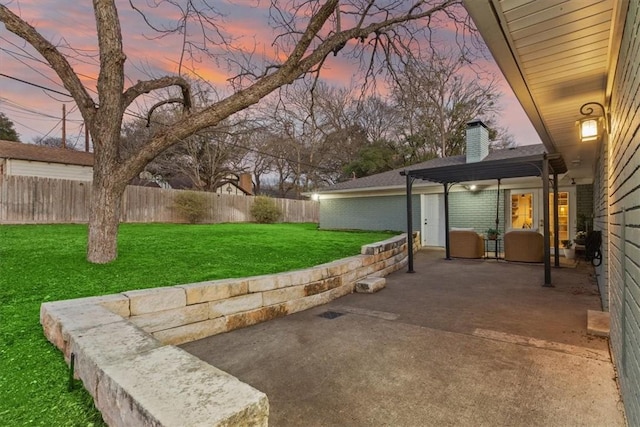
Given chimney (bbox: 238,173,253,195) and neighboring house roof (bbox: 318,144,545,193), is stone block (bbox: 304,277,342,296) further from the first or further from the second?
chimney (bbox: 238,173,253,195)

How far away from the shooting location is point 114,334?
2152mm

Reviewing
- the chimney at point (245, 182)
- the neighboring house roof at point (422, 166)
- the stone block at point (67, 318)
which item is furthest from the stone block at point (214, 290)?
the chimney at point (245, 182)

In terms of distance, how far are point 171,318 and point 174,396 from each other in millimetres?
1981

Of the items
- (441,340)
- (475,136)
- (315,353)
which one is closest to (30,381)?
(315,353)

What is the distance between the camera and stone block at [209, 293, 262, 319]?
3.53 meters

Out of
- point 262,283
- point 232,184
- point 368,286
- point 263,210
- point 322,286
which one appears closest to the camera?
point 262,283

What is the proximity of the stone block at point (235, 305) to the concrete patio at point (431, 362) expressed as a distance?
246 millimetres

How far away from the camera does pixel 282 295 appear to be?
13.8 feet

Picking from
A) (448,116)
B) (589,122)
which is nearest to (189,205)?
(589,122)

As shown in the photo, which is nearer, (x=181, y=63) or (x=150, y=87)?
(x=150, y=87)

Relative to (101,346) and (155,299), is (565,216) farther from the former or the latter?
(101,346)

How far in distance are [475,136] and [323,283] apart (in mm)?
8928

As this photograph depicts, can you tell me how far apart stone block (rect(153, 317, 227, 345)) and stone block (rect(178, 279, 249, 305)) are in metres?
0.24

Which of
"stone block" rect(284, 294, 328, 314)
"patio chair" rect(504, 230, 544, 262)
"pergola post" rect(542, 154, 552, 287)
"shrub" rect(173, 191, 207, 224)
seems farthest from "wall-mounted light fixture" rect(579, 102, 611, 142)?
"shrub" rect(173, 191, 207, 224)
